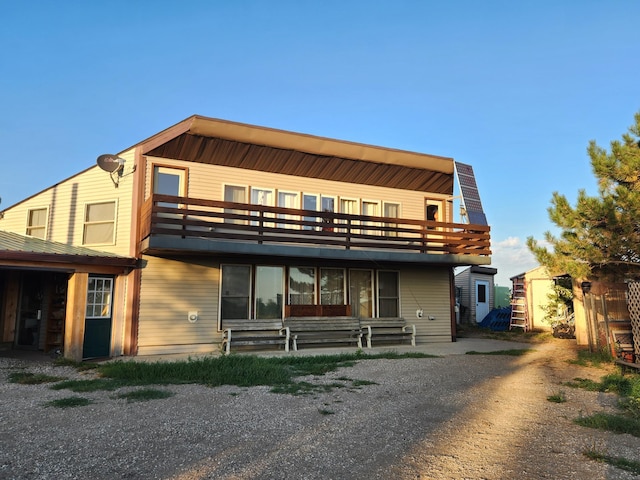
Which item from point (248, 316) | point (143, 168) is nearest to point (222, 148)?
point (143, 168)

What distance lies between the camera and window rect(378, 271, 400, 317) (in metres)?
16.5

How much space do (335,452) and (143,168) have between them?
10.9 metres

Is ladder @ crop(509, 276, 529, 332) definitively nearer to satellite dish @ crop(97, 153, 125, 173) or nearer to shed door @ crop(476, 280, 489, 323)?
shed door @ crop(476, 280, 489, 323)

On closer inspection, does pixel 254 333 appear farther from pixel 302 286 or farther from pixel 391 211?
pixel 391 211

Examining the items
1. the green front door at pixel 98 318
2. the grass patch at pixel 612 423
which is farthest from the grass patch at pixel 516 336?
the green front door at pixel 98 318

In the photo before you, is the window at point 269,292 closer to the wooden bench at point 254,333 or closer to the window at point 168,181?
the wooden bench at point 254,333

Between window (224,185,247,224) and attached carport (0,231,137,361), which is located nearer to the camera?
attached carport (0,231,137,361)

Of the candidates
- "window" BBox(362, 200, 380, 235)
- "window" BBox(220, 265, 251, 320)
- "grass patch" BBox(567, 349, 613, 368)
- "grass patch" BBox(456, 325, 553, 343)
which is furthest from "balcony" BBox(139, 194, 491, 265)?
"grass patch" BBox(456, 325, 553, 343)

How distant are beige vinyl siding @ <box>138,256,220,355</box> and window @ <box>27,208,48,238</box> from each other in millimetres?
4461

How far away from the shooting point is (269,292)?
14797 mm

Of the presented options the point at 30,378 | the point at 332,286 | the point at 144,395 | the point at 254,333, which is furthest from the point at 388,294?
the point at 30,378

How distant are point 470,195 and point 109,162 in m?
11.9

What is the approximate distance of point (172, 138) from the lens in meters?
13.4

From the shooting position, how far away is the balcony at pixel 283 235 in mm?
12273
